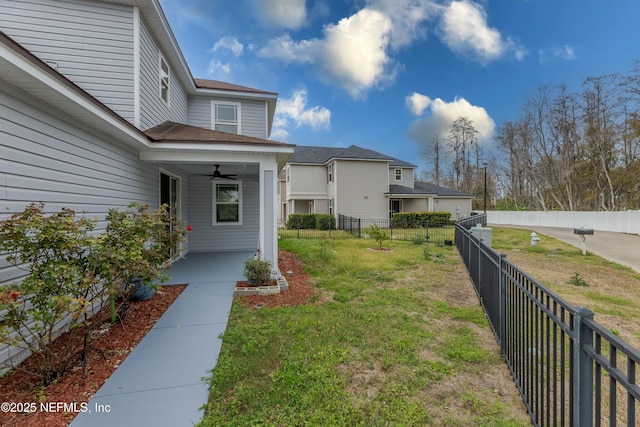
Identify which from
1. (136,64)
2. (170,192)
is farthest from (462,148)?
(136,64)

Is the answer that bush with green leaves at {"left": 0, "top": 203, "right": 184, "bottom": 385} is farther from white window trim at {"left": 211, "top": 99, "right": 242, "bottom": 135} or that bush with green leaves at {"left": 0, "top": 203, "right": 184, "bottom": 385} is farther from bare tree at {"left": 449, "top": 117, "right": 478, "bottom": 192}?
bare tree at {"left": 449, "top": 117, "right": 478, "bottom": 192}

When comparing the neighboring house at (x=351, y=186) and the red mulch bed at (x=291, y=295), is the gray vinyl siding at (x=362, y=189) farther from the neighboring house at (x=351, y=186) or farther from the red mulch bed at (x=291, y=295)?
the red mulch bed at (x=291, y=295)

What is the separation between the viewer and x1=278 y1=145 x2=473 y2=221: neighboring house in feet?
70.2

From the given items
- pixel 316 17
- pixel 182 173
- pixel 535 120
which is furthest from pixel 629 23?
pixel 182 173

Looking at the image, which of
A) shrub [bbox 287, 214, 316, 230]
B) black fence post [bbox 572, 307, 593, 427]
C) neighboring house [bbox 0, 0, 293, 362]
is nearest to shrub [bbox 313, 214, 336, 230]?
shrub [bbox 287, 214, 316, 230]

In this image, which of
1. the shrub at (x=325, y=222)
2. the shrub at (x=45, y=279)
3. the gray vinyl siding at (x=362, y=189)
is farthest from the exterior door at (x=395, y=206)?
the shrub at (x=45, y=279)

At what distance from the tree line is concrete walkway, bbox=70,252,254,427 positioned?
78.5ft

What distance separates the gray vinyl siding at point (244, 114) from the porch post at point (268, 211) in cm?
440

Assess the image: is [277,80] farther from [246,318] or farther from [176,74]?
[246,318]

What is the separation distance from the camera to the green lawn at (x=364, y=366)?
2.26m

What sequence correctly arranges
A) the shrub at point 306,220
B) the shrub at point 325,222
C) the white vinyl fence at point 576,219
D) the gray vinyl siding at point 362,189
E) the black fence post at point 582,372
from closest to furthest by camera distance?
the black fence post at point 582,372 → the white vinyl fence at point 576,219 → the shrub at point 325,222 → the shrub at point 306,220 → the gray vinyl siding at point 362,189

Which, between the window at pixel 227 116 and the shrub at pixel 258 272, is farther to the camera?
the window at pixel 227 116

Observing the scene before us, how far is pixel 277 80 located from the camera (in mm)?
16547

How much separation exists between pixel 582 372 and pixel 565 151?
109 ft
